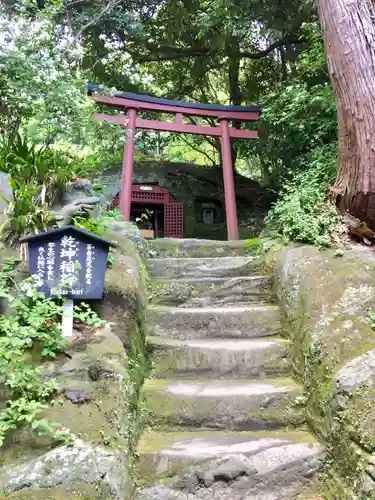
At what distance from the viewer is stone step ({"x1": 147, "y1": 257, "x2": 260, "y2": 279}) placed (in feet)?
17.1

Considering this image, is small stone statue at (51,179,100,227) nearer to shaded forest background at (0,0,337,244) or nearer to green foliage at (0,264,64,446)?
shaded forest background at (0,0,337,244)

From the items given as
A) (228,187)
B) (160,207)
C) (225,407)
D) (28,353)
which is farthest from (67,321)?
(160,207)

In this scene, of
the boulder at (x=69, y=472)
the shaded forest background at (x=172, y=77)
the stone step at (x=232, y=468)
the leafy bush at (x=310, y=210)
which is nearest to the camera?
the boulder at (x=69, y=472)

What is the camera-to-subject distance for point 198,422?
10.8 feet

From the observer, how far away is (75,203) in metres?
4.31

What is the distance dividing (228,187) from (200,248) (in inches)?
123

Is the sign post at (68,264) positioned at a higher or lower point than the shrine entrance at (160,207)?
lower

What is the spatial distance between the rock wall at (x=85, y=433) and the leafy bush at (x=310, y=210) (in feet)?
7.27

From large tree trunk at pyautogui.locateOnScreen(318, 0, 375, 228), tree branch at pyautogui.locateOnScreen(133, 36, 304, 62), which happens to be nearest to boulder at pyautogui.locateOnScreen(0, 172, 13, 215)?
large tree trunk at pyautogui.locateOnScreen(318, 0, 375, 228)

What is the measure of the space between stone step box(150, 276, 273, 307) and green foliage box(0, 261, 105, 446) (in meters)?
1.63

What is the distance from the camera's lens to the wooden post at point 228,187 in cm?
853

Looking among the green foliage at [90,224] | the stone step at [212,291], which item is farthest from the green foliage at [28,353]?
the stone step at [212,291]

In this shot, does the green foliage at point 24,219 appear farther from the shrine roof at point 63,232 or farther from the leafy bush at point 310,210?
the leafy bush at point 310,210

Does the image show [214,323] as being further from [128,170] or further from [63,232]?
[128,170]
